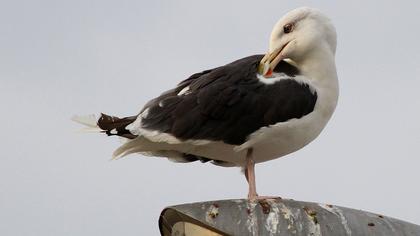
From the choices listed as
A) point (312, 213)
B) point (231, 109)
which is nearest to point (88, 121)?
point (231, 109)

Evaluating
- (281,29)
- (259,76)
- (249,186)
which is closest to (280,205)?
(249,186)

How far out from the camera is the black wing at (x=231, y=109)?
25.3ft

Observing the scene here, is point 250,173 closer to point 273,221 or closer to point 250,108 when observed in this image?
Answer: point 250,108

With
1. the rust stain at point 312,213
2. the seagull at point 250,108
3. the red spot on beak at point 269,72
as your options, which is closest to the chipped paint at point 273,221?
the rust stain at point 312,213

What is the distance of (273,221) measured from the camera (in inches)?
247


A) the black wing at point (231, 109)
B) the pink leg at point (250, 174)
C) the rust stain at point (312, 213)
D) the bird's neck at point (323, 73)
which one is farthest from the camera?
the bird's neck at point (323, 73)

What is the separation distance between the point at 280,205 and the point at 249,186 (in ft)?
4.00

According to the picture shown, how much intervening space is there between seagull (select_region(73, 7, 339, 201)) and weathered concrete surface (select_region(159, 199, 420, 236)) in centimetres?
106

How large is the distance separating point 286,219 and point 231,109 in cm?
165

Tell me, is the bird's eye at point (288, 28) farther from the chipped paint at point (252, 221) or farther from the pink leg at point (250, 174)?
the chipped paint at point (252, 221)

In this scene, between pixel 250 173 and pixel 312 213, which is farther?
pixel 250 173

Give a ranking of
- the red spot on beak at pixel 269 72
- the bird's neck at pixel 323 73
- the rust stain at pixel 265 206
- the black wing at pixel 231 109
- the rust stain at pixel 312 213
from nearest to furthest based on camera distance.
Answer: the rust stain at pixel 312 213, the rust stain at pixel 265 206, the black wing at pixel 231 109, the red spot on beak at pixel 269 72, the bird's neck at pixel 323 73

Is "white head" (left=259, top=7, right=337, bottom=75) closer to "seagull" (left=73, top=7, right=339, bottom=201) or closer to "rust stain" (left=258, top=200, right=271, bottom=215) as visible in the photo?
"seagull" (left=73, top=7, right=339, bottom=201)

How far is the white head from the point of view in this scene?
8.15m
